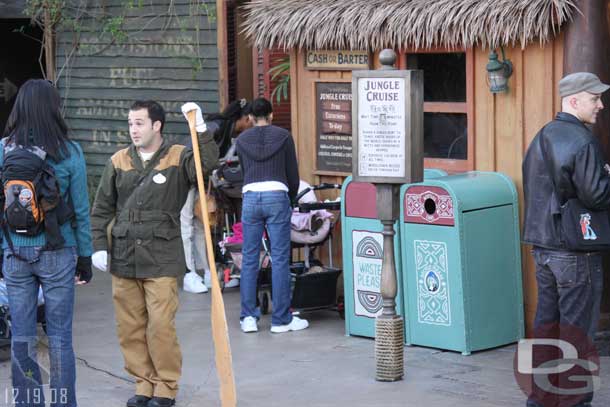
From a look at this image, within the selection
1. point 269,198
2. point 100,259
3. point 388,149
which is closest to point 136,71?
point 269,198

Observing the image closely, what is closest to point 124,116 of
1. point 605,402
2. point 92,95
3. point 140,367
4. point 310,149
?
point 92,95

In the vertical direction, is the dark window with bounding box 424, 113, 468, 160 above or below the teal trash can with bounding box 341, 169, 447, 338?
above

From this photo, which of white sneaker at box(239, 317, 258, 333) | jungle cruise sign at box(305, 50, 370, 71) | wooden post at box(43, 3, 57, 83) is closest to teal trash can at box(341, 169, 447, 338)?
white sneaker at box(239, 317, 258, 333)

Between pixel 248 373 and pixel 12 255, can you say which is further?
pixel 248 373

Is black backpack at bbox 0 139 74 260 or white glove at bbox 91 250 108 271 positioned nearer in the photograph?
black backpack at bbox 0 139 74 260

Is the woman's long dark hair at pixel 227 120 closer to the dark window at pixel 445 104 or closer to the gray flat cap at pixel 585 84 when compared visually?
the dark window at pixel 445 104

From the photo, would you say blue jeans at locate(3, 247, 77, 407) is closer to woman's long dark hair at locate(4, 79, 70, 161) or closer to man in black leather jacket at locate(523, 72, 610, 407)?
woman's long dark hair at locate(4, 79, 70, 161)

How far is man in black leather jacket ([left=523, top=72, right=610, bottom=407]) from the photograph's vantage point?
6.06 metres

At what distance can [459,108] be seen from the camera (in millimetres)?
8562

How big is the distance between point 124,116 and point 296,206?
4830mm

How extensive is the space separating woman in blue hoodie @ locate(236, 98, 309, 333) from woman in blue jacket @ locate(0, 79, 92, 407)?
97.8 inches

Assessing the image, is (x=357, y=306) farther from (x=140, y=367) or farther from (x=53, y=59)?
(x=53, y=59)

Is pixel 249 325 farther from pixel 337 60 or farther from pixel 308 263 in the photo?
pixel 337 60

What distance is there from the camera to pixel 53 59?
14.1 m
